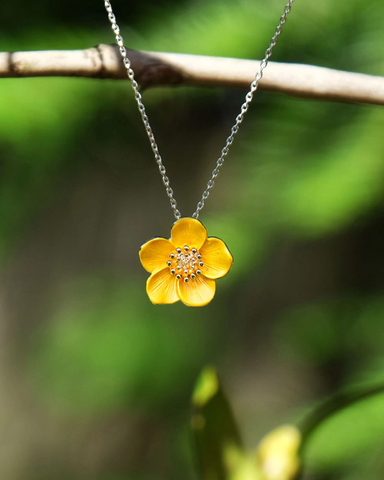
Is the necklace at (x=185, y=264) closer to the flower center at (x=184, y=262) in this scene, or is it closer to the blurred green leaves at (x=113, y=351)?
the flower center at (x=184, y=262)

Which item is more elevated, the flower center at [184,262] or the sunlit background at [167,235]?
the sunlit background at [167,235]

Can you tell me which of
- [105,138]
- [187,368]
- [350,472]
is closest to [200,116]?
[105,138]

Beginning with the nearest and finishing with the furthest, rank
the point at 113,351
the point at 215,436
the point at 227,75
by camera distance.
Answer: the point at 227,75
the point at 215,436
the point at 113,351

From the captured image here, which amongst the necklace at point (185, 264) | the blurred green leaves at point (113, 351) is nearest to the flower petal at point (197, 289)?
the necklace at point (185, 264)

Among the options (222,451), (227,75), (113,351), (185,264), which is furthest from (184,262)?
(113,351)

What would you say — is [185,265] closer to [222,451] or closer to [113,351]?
[222,451]

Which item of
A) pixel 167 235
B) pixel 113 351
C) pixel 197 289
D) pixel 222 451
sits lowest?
pixel 222 451
